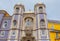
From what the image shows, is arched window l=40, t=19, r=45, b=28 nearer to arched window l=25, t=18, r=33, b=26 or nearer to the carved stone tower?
the carved stone tower

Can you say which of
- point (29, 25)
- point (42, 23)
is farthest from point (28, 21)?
point (42, 23)

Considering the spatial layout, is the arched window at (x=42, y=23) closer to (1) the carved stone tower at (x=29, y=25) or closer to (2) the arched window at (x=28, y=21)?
(1) the carved stone tower at (x=29, y=25)

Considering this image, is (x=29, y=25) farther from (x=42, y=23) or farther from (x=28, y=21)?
(x=42, y=23)

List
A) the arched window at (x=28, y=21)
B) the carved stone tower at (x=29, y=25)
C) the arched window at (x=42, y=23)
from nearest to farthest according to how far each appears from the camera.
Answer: the carved stone tower at (x=29, y=25) → the arched window at (x=42, y=23) → the arched window at (x=28, y=21)

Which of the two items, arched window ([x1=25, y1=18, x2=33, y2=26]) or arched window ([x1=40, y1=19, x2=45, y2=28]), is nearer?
arched window ([x1=40, y1=19, x2=45, y2=28])

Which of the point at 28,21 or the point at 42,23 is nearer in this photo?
the point at 42,23

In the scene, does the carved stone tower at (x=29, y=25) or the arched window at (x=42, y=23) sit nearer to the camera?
the carved stone tower at (x=29, y=25)

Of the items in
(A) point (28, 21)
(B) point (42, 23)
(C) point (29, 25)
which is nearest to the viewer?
(B) point (42, 23)

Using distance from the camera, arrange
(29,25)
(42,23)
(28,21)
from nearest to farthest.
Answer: (42,23), (29,25), (28,21)

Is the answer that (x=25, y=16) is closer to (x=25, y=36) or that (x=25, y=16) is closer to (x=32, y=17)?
(x=32, y=17)

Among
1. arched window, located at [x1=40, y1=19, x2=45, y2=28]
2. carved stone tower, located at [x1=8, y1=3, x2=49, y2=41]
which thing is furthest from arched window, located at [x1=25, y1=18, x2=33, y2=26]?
arched window, located at [x1=40, y1=19, x2=45, y2=28]

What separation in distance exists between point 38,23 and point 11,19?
18.3ft

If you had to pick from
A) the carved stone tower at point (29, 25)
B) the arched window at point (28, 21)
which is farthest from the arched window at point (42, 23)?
the arched window at point (28, 21)

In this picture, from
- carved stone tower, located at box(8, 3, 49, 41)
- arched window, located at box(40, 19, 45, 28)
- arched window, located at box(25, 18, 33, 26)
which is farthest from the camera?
arched window, located at box(25, 18, 33, 26)
